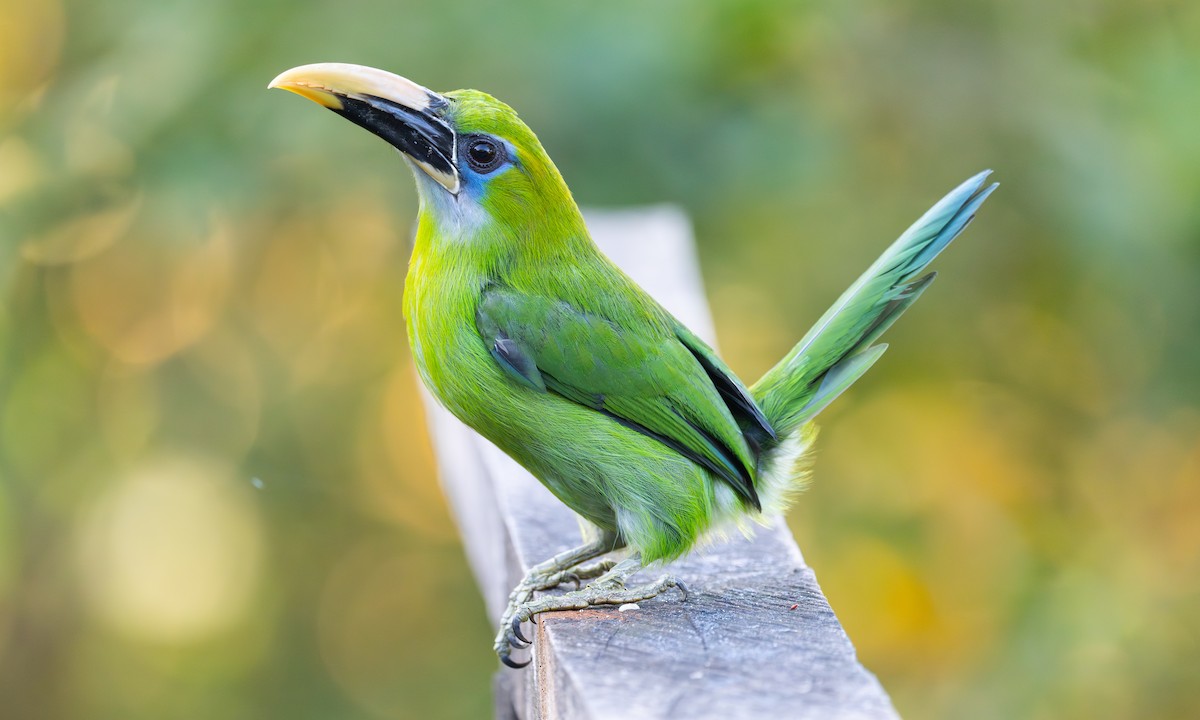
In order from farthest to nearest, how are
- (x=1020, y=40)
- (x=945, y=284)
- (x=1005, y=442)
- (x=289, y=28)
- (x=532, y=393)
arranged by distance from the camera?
(x=1005, y=442) → (x=945, y=284) → (x=1020, y=40) → (x=289, y=28) → (x=532, y=393)

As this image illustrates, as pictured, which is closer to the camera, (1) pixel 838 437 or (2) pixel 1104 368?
(2) pixel 1104 368

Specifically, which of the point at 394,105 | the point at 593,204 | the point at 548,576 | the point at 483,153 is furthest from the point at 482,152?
the point at 593,204

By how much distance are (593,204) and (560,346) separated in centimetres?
196

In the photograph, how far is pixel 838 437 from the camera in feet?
18.6

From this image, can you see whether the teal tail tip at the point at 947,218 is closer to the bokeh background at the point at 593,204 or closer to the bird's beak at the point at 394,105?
the bird's beak at the point at 394,105

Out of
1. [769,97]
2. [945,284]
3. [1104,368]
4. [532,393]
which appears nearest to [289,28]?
[769,97]

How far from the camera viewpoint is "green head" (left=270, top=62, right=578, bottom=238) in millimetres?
2680

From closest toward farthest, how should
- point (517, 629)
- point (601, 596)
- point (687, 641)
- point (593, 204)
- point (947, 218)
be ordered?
1. point (687, 641)
2. point (601, 596)
3. point (517, 629)
4. point (947, 218)
5. point (593, 204)

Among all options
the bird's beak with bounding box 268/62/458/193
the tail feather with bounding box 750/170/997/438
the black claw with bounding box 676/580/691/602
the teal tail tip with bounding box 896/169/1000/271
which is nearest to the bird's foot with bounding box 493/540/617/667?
the black claw with bounding box 676/580/691/602

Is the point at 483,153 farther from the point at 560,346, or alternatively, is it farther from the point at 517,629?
the point at 517,629

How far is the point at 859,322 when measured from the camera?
9.43ft

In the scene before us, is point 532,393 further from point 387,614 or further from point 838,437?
point 387,614

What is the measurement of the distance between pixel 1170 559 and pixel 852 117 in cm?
212

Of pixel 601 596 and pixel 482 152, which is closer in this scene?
pixel 601 596
